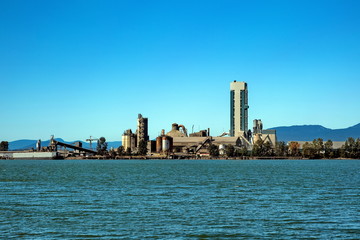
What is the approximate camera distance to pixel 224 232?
3750 centimetres

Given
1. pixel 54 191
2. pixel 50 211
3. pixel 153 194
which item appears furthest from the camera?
pixel 54 191

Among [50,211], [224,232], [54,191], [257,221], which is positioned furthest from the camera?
[54,191]

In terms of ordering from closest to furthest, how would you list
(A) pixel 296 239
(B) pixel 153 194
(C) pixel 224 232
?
(A) pixel 296 239 < (C) pixel 224 232 < (B) pixel 153 194

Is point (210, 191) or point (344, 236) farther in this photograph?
point (210, 191)

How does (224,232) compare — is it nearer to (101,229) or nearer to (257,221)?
(257,221)

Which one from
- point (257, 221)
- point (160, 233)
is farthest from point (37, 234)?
point (257, 221)

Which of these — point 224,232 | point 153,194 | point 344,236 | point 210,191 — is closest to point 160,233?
point 224,232

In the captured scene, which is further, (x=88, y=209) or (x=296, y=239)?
(x=88, y=209)

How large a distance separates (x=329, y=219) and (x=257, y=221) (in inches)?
239

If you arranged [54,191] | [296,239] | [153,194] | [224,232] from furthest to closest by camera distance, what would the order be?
[54,191] < [153,194] < [224,232] < [296,239]

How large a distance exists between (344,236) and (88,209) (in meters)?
23.6

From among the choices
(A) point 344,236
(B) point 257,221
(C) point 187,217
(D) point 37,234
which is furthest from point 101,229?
(A) point 344,236

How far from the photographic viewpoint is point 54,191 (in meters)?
69.2

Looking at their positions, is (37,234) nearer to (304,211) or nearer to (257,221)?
(257,221)
